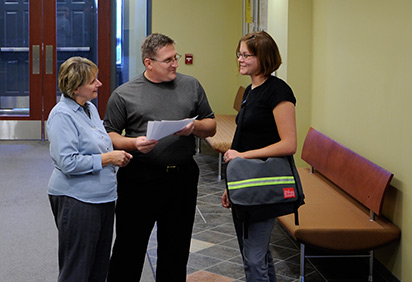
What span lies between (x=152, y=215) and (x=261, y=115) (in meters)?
0.83

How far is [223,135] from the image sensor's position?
7824 mm

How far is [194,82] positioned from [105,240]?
3.13 feet

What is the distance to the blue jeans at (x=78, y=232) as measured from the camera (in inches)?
130

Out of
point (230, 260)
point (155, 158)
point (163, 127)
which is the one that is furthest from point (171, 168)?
point (230, 260)

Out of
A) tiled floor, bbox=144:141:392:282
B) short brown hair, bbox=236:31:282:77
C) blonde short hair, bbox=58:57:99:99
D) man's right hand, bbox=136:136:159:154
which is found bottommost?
tiled floor, bbox=144:141:392:282

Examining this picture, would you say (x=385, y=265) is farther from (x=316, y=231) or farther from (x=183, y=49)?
(x=183, y=49)

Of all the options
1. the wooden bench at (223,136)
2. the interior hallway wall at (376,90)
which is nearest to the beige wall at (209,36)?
the wooden bench at (223,136)

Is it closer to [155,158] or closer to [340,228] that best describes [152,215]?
[155,158]

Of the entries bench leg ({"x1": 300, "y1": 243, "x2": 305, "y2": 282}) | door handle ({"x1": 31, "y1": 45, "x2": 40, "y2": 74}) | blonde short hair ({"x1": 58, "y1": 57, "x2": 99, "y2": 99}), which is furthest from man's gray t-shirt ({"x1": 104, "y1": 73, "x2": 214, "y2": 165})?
door handle ({"x1": 31, "y1": 45, "x2": 40, "y2": 74})

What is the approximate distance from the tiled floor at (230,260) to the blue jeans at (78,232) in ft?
4.41

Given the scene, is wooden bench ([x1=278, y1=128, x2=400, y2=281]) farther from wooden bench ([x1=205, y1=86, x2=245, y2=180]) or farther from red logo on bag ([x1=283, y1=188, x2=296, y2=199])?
wooden bench ([x1=205, y1=86, x2=245, y2=180])

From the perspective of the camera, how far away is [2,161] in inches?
344

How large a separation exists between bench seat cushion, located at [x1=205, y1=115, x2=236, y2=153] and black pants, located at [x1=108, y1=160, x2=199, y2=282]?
338 cm

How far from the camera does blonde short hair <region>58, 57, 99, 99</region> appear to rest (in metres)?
3.28
